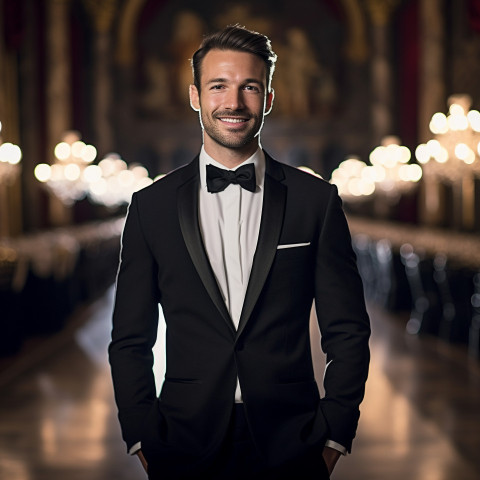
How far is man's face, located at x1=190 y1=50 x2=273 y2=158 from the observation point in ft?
6.97

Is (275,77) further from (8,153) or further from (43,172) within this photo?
(8,153)

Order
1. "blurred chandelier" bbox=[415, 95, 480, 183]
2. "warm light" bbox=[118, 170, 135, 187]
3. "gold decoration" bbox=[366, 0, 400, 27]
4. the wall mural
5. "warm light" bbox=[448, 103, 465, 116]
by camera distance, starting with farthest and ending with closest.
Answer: the wall mural
"gold decoration" bbox=[366, 0, 400, 27]
"warm light" bbox=[118, 170, 135, 187]
"warm light" bbox=[448, 103, 465, 116]
"blurred chandelier" bbox=[415, 95, 480, 183]

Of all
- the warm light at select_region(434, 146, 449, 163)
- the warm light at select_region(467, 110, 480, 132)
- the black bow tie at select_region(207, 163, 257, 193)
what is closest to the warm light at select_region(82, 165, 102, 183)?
the warm light at select_region(434, 146, 449, 163)

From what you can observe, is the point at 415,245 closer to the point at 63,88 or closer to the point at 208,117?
the point at 208,117

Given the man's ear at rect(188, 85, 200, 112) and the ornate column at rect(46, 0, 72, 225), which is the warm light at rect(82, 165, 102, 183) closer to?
the ornate column at rect(46, 0, 72, 225)

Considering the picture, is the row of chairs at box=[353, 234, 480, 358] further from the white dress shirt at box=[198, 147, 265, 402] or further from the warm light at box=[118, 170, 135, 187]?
the warm light at box=[118, 170, 135, 187]

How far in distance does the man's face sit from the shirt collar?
7 centimetres

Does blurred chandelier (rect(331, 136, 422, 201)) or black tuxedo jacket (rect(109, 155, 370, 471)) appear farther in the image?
blurred chandelier (rect(331, 136, 422, 201))

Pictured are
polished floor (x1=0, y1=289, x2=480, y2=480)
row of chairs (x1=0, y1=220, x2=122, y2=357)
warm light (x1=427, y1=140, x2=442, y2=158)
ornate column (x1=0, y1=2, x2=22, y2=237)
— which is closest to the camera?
polished floor (x1=0, y1=289, x2=480, y2=480)

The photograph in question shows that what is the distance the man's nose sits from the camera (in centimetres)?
211

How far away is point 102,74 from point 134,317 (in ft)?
81.4

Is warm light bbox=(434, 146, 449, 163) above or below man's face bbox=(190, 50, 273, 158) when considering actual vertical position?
above

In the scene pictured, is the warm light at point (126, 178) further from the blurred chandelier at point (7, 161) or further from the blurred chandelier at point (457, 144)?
the blurred chandelier at point (7, 161)

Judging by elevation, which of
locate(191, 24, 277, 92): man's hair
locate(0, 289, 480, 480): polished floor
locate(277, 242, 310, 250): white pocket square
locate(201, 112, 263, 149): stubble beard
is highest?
locate(191, 24, 277, 92): man's hair
